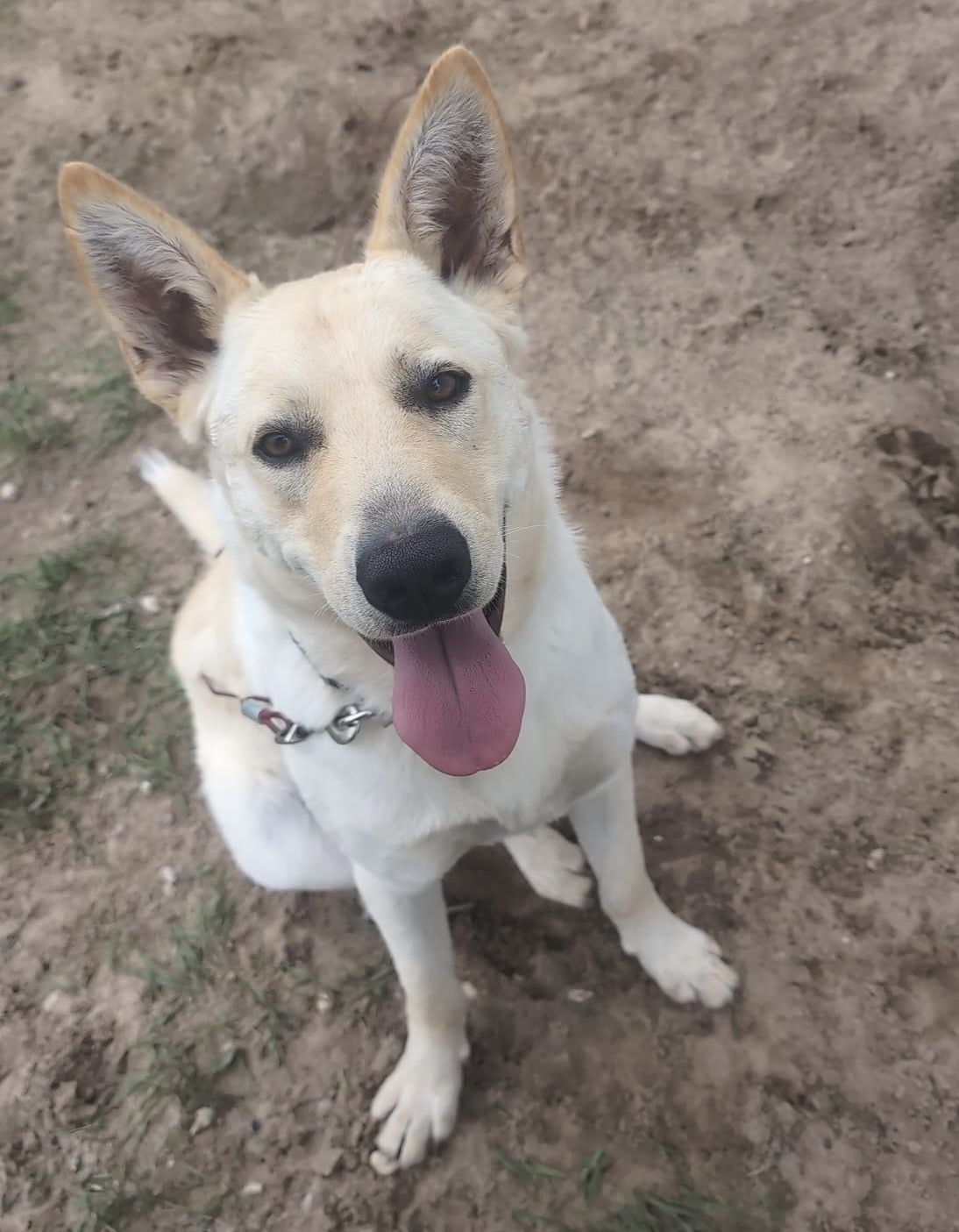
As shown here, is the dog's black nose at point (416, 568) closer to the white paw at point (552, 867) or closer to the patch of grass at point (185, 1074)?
the white paw at point (552, 867)

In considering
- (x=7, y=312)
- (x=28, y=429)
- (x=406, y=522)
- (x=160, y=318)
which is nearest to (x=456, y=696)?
(x=406, y=522)

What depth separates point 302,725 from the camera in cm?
212

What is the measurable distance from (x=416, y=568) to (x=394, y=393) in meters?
0.43

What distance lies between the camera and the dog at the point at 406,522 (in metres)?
1.73

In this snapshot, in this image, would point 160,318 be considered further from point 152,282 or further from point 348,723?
point 348,723

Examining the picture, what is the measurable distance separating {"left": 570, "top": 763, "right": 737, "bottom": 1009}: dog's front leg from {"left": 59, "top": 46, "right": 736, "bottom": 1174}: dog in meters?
0.01

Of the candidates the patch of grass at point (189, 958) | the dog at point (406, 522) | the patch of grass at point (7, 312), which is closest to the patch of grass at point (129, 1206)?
the patch of grass at point (189, 958)

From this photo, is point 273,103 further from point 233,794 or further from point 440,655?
point 440,655

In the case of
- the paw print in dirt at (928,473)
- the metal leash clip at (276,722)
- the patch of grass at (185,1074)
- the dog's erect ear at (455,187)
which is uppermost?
the dog's erect ear at (455,187)

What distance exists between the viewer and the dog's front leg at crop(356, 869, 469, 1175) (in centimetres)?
239

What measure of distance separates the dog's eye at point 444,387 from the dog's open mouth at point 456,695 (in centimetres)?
36

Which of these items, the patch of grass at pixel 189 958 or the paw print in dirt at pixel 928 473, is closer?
the patch of grass at pixel 189 958

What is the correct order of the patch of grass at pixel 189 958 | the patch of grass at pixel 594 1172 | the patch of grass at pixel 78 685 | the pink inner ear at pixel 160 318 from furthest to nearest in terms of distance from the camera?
1. the patch of grass at pixel 78 685
2. the patch of grass at pixel 189 958
3. the patch of grass at pixel 594 1172
4. the pink inner ear at pixel 160 318

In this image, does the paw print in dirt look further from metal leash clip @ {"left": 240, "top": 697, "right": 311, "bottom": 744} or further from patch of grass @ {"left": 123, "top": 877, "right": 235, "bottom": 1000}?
patch of grass @ {"left": 123, "top": 877, "right": 235, "bottom": 1000}
